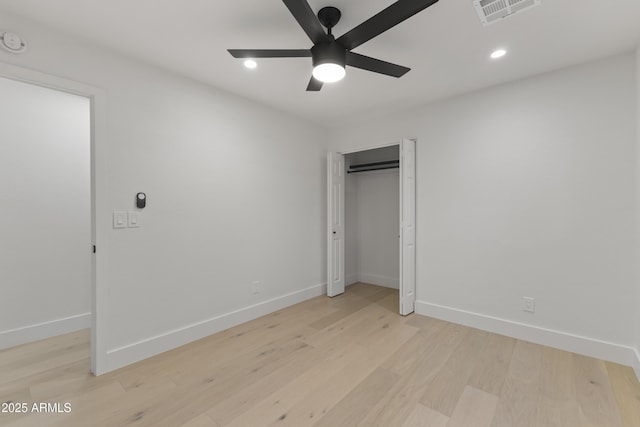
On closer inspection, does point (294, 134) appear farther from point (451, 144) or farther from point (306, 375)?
point (306, 375)

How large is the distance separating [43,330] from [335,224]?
11.0ft

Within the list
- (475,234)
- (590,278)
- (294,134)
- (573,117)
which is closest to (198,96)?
(294,134)

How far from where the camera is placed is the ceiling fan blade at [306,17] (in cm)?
131

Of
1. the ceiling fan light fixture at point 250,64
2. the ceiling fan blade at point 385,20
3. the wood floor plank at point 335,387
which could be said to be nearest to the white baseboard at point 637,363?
the wood floor plank at point 335,387

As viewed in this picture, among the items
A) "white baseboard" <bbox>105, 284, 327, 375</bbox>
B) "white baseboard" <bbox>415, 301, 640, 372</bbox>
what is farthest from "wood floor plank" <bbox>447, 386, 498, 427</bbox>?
"white baseboard" <bbox>105, 284, 327, 375</bbox>

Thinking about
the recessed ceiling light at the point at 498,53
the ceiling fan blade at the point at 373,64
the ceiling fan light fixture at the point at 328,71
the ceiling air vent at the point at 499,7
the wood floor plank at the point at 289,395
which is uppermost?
the recessed ceiling light at the point at 498,53

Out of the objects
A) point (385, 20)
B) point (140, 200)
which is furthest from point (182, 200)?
point (385, 20)

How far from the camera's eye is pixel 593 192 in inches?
93.9

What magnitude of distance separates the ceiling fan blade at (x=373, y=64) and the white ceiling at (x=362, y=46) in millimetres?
298

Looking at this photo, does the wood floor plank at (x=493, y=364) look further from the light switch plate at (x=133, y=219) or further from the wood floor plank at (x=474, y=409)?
the light switch plate at (x=133, y=219)

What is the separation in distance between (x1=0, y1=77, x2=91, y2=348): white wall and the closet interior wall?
347 centimetres

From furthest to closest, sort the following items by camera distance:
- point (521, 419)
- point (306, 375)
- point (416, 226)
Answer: point (416, 226) < point (306, 375) < point (521, 419)

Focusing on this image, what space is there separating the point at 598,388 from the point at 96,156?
4048 millimetres

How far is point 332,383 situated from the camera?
203 centimetres
